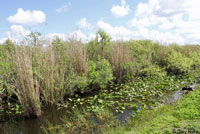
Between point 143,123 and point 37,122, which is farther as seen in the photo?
point 37,122

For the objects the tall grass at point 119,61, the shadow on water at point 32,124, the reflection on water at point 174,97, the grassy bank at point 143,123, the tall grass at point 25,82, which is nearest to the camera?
the grassy bank at point 143,123

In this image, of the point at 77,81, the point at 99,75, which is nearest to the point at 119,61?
the point at 99,75

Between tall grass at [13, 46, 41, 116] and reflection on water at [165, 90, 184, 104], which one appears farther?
reflection on water at [165, 90, 184, 104]

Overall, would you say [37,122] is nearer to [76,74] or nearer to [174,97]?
[76,74]

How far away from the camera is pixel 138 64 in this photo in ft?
27.6

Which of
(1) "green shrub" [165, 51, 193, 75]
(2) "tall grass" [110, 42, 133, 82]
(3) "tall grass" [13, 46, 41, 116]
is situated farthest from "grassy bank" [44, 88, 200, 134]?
(1) "green shrub" [165, 51, 193, 75]

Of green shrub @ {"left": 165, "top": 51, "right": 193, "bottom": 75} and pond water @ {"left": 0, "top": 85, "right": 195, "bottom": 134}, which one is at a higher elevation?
green shrub @ {"left": 165, "top": 51, "right": 193, "bottom": 75}

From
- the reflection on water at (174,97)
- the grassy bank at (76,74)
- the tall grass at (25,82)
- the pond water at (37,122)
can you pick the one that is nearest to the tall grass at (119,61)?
the grassy bank at (76,74)

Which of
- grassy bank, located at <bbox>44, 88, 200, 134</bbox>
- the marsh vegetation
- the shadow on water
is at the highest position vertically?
the marsh vegetation

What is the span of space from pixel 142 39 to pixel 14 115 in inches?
364

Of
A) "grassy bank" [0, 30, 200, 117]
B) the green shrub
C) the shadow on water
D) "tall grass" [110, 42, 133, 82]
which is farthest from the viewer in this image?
the green shrub

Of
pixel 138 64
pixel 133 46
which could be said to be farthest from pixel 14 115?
pixel 133 46

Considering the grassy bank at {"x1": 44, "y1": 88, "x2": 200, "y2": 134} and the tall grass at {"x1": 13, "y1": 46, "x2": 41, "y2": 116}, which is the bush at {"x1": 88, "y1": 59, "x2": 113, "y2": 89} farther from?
the tall grass at {"x1": 13, "y1": 46, "x2": 41, "y2": 116}

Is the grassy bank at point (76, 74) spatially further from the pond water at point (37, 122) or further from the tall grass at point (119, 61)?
the pond water at point (37, 122)
